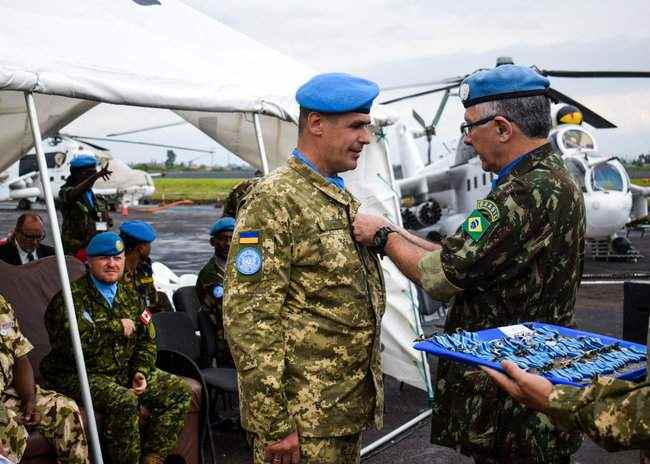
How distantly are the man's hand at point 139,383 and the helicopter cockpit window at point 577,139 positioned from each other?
1352 centimetres

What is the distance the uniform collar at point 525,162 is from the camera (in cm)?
268

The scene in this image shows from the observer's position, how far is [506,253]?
256 cm

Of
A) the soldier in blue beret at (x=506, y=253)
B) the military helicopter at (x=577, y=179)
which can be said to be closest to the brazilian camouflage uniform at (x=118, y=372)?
the soldier in blue beret at (x=506, y=253)

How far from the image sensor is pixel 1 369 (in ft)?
12.1

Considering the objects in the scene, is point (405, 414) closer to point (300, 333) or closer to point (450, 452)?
point (450, 452)

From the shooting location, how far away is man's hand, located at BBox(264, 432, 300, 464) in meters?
2.53

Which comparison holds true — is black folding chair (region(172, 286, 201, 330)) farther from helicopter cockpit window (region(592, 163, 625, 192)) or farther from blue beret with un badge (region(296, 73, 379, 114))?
helicopter cockpit window (region(592, 163, 625, 192))

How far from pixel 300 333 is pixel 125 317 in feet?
7.50

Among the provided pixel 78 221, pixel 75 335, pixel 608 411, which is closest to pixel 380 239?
pixel 608 411

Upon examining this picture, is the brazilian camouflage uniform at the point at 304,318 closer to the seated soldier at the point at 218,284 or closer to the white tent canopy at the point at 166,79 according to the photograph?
the white tent canopy at the point at 166,79

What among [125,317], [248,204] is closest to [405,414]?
[125,317]

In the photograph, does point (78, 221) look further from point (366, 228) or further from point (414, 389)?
point (366, 228)

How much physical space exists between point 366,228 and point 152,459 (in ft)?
8.10

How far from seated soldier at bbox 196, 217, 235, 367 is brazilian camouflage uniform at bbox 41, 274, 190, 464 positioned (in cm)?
114
